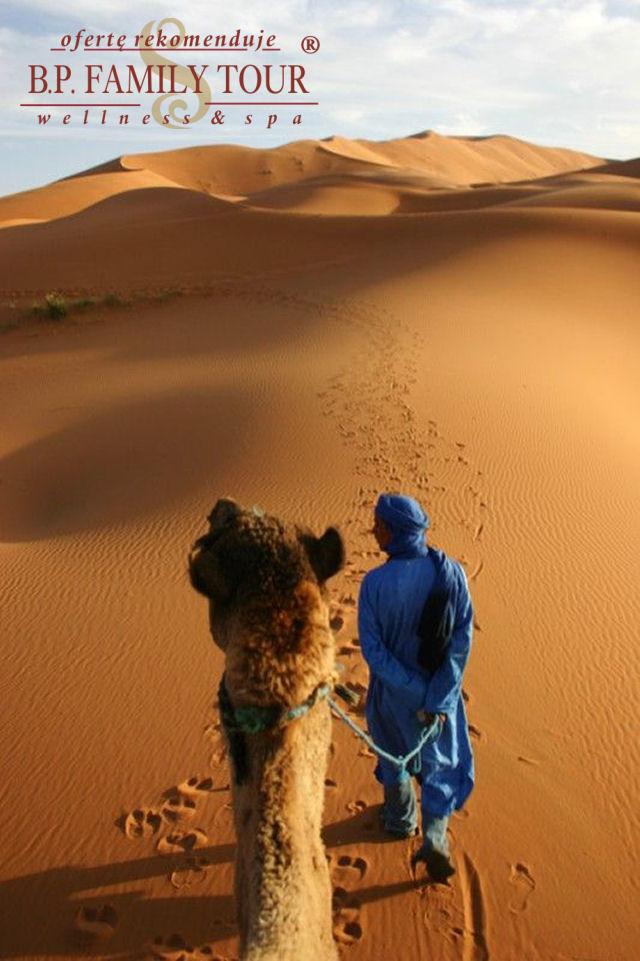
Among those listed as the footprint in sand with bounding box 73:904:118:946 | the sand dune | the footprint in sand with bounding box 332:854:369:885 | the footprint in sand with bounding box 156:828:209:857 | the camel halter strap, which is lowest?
the footprint in sand with bounding box 73:904:118:946

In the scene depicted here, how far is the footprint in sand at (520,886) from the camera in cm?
373

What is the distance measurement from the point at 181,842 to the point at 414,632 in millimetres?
1852

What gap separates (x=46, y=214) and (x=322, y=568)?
53.9 m

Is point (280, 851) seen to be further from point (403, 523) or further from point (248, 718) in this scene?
point (403, 523)

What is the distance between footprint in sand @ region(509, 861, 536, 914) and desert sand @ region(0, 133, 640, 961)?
2 centimetres

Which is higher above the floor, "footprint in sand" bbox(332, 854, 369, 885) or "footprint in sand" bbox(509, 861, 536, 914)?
"footprint in sand" bbox(332, 854, 369, 885)

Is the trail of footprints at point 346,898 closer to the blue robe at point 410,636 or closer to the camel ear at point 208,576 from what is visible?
the blue robe at point 410,636

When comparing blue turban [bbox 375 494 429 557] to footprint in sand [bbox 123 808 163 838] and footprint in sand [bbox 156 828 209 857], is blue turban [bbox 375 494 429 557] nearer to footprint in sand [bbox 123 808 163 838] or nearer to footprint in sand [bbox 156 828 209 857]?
footprint in sand [bbox 156 828 209 857]

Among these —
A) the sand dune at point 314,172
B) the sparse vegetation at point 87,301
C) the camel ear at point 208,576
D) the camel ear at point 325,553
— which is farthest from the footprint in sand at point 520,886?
the sand dune at point 314,172

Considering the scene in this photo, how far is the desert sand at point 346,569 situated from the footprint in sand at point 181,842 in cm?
1

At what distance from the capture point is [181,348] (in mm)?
14680

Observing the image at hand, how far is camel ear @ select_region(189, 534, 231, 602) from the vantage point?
1.89 meters

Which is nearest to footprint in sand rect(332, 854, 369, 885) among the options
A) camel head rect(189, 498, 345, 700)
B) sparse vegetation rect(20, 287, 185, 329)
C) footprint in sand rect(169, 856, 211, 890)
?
footprint in sand rect(169, 856, 211, 890)

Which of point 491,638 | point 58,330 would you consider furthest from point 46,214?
point 491,638
